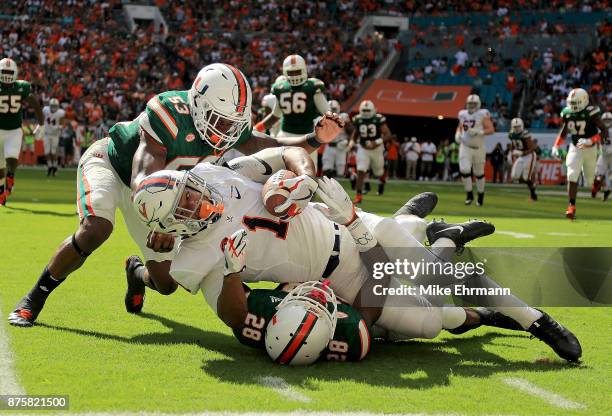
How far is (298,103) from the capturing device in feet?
40.5

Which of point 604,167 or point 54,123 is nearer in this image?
point 604,167

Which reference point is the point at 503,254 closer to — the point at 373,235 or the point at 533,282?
the point at 533,282

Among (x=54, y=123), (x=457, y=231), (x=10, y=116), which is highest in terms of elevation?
(x=457, y=231)

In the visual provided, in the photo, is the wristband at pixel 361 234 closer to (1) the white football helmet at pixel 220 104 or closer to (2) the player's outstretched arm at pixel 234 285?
(2) the player's outstretched arm at pixel 234 285

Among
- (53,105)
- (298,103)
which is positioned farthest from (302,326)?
(53,105)

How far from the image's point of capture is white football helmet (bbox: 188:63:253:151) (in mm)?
4408

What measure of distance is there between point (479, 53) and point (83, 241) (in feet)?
86.8

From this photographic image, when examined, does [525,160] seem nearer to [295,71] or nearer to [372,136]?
[372,136]

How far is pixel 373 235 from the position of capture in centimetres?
405

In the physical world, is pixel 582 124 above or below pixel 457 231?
below

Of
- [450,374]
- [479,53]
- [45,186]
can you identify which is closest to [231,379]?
[450,374]

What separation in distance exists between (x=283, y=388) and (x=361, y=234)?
2.93 feet

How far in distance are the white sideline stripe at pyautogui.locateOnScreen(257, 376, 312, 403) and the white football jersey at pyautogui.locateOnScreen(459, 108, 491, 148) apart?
39.7ft

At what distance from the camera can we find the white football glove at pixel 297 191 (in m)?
3.73
